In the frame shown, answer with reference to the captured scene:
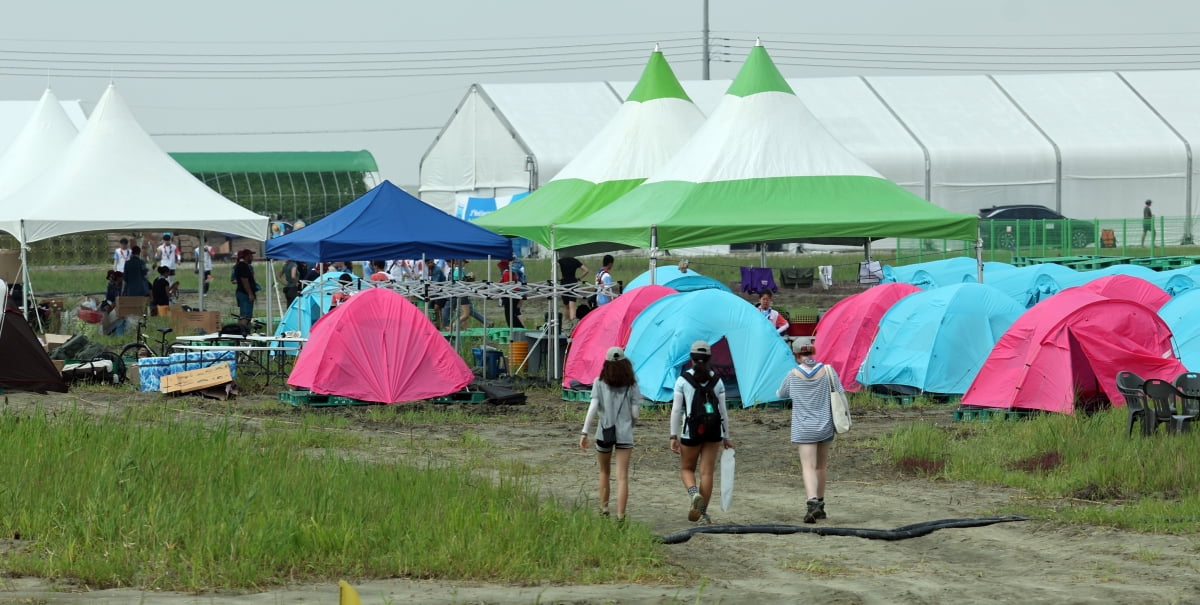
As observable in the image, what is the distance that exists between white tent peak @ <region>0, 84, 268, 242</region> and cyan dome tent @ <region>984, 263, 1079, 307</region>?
12305 mm

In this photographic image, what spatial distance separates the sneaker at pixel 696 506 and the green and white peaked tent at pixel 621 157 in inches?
529

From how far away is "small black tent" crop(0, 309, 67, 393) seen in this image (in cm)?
2019

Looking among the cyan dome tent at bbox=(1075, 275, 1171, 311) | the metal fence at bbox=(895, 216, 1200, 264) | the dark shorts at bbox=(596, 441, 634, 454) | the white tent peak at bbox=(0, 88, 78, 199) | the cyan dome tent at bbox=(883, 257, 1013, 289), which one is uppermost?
the white tent peak at bbox=(0, 88, 78, 199)

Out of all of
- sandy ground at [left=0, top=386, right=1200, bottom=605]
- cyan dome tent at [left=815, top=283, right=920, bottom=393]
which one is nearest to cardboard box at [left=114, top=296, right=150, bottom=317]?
cyan dome tent at [left=815, top=283, right=920, bottom=393]

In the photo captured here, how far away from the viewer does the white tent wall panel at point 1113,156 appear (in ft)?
163

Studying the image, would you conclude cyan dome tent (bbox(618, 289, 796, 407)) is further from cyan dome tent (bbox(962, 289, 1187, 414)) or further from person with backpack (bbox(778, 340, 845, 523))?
person with backpack (bbox(778, 340, 845, 523))

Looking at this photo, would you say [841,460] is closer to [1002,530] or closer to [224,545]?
[1002,530]

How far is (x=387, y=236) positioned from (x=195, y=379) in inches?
143

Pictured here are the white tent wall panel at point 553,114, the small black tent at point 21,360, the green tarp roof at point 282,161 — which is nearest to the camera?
the small black tent at point 21,360

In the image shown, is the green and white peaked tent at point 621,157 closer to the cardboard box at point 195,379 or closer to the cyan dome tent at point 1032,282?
the cyan dome tent at point 1032,282

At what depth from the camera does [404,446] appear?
52.1 ft

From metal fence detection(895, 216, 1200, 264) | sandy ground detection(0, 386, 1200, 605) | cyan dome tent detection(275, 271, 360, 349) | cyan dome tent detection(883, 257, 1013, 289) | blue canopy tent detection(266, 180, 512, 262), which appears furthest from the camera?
metal fence detection(895, 216, 1200, 264)

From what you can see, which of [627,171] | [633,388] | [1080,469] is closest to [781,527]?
[633,388]

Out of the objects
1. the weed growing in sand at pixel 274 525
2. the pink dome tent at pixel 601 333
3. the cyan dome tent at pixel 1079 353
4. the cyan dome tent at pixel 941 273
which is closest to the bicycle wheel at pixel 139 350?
the pink dome tent at pixel 601 333
